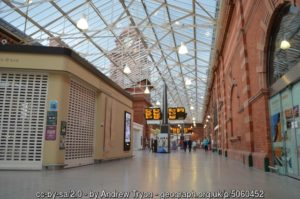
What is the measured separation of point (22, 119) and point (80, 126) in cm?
223

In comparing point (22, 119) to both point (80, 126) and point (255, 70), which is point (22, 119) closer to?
point (80, 126)

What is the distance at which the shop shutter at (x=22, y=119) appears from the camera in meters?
8.16

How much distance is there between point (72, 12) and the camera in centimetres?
2086

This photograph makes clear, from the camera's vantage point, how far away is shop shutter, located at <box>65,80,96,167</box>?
939 cm

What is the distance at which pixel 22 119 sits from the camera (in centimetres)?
839

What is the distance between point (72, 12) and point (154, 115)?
1076cm

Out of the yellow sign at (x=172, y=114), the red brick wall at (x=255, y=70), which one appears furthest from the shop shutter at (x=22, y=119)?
the yellow sign at (x=172, y=114)

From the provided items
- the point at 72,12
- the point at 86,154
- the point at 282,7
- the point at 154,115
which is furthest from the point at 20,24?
the point at 282,7

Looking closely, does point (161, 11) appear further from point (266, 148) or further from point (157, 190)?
point (157, 190)

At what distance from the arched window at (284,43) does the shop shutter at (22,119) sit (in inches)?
271

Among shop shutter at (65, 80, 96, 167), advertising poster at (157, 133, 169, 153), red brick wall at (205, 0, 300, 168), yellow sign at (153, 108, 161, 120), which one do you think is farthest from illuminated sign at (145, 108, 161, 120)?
shop shutter at (65, 80, 96, 167)

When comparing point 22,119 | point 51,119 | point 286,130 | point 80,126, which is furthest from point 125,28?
point 286,130

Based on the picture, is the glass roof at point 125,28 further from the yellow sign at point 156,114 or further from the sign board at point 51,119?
the sign board at point 51,119

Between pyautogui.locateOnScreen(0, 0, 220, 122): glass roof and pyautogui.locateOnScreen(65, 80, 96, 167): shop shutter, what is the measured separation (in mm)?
7738
